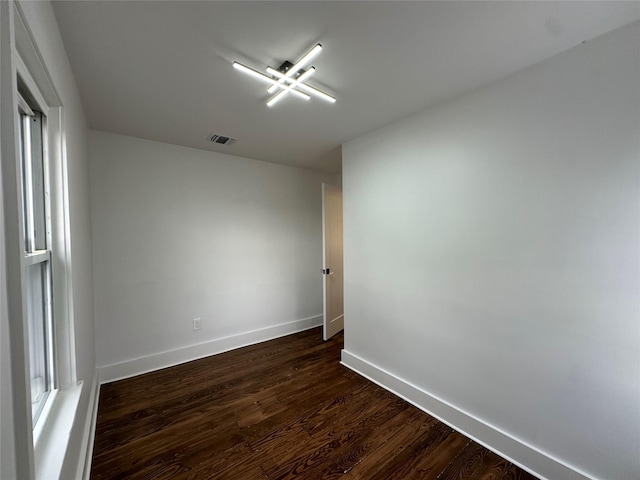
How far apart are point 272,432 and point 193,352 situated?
1508 millimetres

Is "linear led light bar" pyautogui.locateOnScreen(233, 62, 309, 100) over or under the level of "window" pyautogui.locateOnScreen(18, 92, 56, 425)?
over

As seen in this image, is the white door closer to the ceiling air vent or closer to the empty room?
the empty room

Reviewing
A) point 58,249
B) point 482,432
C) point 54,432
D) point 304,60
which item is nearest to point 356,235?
point 304,60

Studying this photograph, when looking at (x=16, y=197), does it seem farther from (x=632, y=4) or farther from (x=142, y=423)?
(x=632, y=4)

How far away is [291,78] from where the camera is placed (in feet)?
5.17

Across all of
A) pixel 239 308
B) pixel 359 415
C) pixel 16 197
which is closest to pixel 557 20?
pixel 16 197

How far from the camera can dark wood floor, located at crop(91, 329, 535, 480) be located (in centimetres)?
155

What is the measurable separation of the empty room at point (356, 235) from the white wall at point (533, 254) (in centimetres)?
1

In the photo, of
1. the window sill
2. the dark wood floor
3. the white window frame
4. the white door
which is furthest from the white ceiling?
the dark wood floor

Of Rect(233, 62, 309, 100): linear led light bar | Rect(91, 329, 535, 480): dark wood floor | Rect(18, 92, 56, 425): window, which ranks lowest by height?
Rect(91, 329, 535, 480): dark wood floor

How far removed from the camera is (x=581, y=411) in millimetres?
1385

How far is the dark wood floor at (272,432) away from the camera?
1.55 m

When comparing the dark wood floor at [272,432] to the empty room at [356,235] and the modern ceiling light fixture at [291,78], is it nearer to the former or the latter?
the empty room at [356,235]

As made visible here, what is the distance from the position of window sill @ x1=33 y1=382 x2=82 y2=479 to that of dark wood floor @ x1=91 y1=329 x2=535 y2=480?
0.64m
